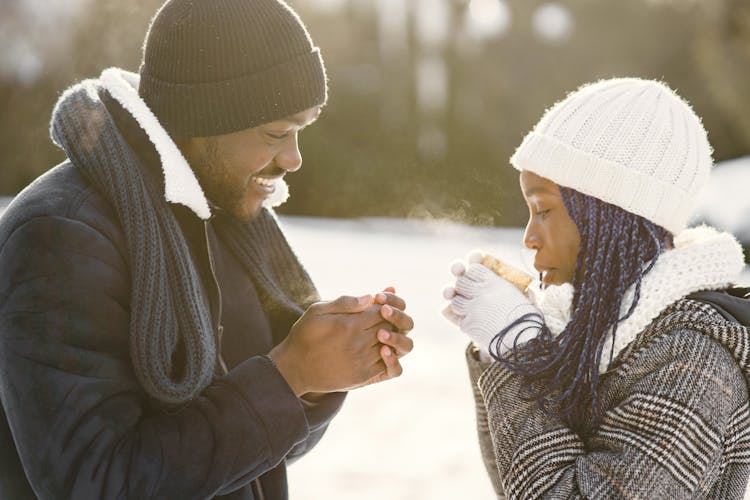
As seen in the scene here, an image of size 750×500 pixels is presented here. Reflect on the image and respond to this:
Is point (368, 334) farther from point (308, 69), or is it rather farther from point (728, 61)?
point (728, 61)

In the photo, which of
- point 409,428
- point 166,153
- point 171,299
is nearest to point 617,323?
point 171,299

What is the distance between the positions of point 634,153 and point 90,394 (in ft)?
4.68

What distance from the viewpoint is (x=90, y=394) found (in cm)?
153

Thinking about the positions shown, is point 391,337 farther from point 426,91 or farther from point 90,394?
point 426,91

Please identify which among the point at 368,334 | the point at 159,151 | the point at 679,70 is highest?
the point at 159,151

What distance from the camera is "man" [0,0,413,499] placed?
154 centimetres

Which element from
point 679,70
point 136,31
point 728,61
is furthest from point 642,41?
point 136,31

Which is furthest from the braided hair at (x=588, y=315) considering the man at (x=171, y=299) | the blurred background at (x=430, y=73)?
the blurred background at (x=430, y=73)

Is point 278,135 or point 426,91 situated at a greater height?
point 278,135

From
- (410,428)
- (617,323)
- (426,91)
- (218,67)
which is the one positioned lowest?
(426,91)

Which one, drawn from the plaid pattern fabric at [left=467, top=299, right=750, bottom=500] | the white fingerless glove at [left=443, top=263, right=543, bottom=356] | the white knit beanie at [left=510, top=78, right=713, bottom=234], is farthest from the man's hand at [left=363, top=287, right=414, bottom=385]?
the white knit beanie at [left=510, top=78, right=713, bottom=234]

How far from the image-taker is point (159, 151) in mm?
1866

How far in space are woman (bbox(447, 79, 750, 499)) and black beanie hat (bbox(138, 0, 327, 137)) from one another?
2.38ft

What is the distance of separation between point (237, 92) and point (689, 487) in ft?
4.93
